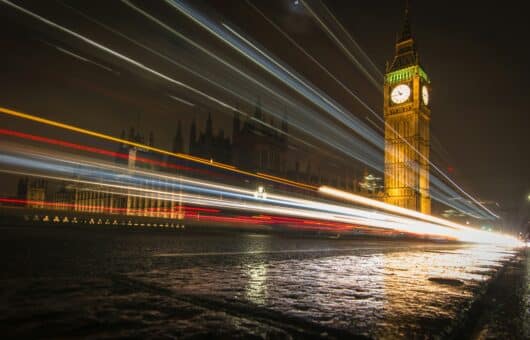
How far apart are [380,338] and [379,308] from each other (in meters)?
0.63

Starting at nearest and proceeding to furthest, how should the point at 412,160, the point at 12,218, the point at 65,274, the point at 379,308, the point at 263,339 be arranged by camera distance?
the point at 263,339, the point at 379,308, the point at 65,274, the point at 12,218, the point at 412,160

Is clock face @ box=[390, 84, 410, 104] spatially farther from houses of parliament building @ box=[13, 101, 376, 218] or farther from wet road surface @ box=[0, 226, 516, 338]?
wet road surface @ box=[0, 226, 516, 338]

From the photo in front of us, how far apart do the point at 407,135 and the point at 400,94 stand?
6698 mm

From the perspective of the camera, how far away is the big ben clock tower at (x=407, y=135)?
5578 cm

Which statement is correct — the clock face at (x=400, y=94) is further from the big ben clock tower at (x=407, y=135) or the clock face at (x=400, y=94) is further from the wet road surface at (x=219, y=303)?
the wet road surface at (x=219, y=303)

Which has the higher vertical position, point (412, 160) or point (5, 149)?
point (412, 160)

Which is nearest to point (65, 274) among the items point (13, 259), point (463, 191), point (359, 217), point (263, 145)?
point (13, 259)

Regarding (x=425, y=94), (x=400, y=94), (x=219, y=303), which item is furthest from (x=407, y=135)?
(x=219, y=303)

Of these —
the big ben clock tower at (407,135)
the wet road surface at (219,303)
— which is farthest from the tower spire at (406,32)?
the wet road surface at (219,303)

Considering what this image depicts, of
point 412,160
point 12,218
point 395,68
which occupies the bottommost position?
point 12,218

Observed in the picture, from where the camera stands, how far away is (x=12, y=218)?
1426cm

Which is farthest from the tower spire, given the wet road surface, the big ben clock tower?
the wet road surface

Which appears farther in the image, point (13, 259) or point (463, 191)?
point (463, 191)

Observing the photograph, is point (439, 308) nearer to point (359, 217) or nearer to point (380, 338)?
point (380, 338)
